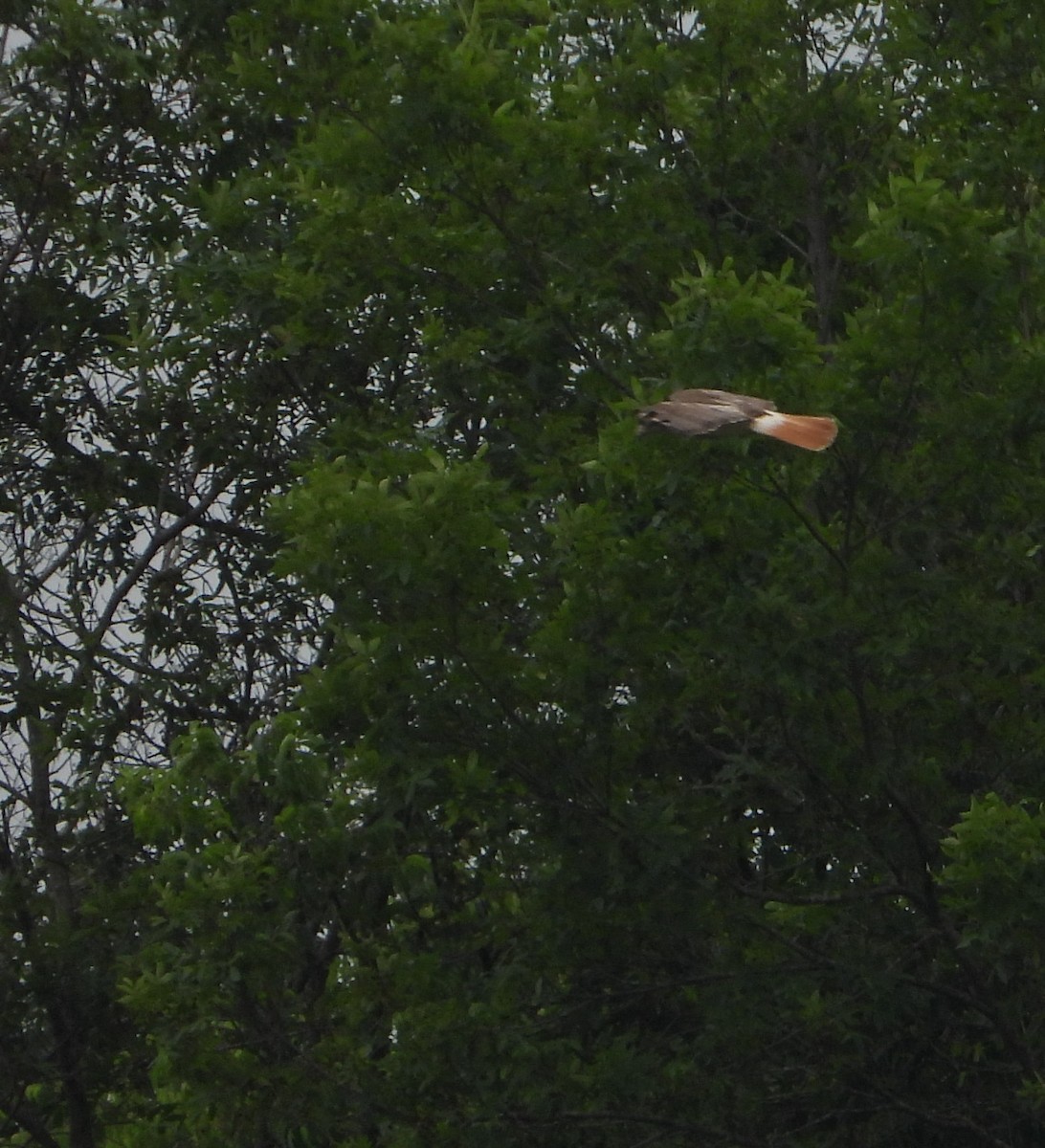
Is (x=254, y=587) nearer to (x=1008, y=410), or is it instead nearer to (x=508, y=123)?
(x=508, y=123)

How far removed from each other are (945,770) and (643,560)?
1332 mm

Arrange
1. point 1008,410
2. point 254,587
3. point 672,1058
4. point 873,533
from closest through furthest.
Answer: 1. point 1008,410
2. point 873,533
3. point 672,1058
4. point 254,587

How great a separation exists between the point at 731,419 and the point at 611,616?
88 centimetres

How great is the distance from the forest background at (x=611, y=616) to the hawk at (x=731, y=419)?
9 cm

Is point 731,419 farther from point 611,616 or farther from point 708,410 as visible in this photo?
point 611,616

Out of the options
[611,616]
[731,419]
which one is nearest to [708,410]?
[731,419]

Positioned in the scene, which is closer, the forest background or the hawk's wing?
the hawk's wing

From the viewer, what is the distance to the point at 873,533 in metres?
6.55

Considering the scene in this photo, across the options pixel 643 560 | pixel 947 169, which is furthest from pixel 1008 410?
pixel 947 169

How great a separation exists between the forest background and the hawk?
3.5 inches

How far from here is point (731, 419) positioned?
5648mm

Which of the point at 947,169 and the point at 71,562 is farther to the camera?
the point at 71,562

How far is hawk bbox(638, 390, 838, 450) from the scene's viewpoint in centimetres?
565

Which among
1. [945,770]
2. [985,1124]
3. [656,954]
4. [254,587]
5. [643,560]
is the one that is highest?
[254,587]
